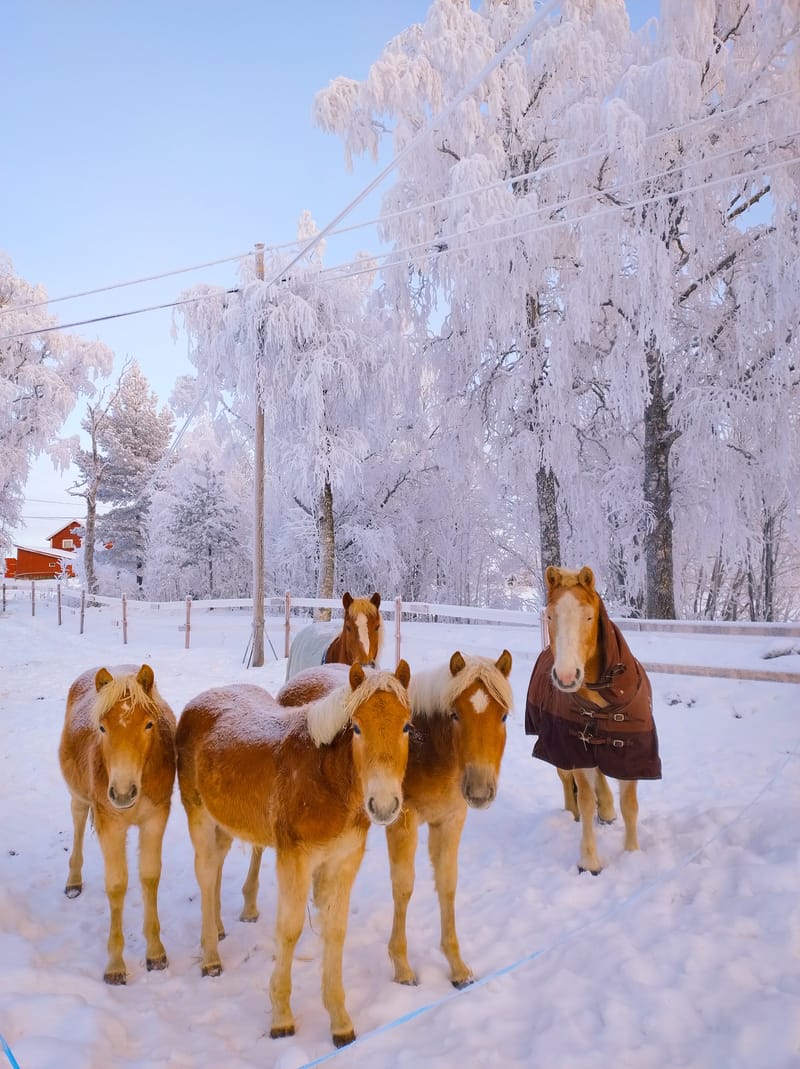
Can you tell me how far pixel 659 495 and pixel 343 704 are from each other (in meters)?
7.64

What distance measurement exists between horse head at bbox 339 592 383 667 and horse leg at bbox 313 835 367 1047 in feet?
6.54

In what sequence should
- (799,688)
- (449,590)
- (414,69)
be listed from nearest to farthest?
(799,688) < (414,69) < (449,590)

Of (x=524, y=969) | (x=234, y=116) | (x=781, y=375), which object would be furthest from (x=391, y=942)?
(x=781, y=375)

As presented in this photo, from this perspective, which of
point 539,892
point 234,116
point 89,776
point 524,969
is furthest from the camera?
point 234,116

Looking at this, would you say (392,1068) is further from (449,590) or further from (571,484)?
(449,590)

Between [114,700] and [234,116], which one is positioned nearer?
[114,700]

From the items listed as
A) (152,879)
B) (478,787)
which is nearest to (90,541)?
(152,879)

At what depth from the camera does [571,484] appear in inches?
376

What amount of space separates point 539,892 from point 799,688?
13.9 feet

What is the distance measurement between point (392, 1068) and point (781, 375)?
27.2 feet

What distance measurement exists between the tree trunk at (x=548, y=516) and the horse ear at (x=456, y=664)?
22.9 ft

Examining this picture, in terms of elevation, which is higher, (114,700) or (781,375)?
(781,375)


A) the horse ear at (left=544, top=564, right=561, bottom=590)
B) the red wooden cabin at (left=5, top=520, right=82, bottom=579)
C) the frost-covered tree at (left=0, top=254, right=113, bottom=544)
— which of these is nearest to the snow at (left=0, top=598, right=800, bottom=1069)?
the horse ear at (left=544, top=564, right=561, bottom=590)

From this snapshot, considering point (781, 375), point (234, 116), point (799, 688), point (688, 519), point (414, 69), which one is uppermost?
point (414, 69)
